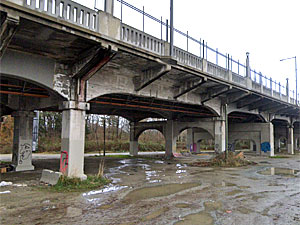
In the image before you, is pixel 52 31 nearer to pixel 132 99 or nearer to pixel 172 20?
pixel 172 20

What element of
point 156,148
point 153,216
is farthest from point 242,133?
point 153,216

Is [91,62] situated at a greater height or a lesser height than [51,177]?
greater

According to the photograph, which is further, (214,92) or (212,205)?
(214,92)

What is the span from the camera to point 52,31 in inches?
373

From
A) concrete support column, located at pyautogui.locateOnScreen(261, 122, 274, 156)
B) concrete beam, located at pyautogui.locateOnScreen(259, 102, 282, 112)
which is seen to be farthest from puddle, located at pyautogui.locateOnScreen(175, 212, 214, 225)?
concrete support column, located at pyautogui.locateOnScreen(261, 122, 274, 156)

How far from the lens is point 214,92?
21.0 meters

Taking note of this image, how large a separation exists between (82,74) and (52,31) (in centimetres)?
332

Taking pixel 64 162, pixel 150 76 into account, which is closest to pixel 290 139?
pixel 150 76

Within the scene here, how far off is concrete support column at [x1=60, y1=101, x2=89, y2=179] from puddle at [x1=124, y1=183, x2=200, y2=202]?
3296 millimetres

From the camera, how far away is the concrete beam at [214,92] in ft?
67.6

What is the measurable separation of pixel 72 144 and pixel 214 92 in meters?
12.8

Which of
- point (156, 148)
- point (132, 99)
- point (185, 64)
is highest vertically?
point (185, 64)

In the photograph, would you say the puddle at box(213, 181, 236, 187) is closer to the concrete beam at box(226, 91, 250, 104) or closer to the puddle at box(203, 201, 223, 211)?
the puddle at box(203, 201, 223, 211)

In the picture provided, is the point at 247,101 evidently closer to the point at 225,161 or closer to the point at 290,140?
the point at 225,161
